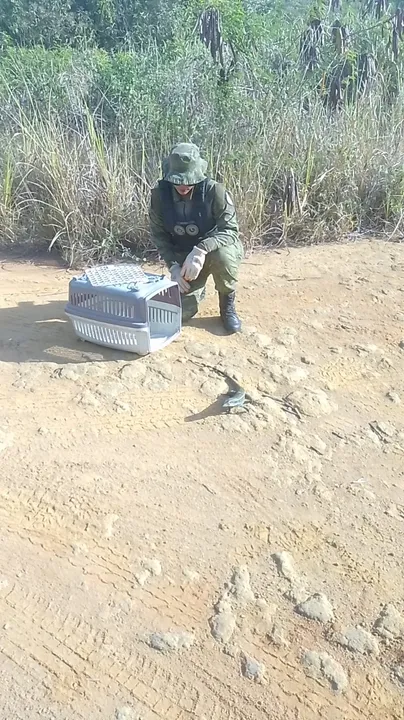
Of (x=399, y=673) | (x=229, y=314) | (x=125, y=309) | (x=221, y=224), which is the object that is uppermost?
(x=221, y=224)

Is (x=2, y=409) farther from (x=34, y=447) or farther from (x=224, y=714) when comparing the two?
(x=224, y=714)

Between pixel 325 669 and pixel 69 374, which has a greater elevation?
pixel 69 374

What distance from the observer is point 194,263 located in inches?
136

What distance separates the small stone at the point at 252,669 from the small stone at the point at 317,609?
0.78 ft

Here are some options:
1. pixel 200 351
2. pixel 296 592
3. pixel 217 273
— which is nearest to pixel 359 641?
pixel 296 592

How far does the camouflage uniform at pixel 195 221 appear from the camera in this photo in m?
3.44

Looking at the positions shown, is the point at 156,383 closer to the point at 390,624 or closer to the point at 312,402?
the point at 312,402

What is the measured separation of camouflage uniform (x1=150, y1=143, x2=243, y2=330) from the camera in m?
3.44

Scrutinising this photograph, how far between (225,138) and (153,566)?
4.00 meters

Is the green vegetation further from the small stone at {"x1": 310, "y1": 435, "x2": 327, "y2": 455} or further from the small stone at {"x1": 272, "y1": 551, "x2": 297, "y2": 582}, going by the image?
the small stone at {"x1": 272, "y1": 551, "x2": 297, "y2": 582}

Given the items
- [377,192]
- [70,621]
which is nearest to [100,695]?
[70,621]

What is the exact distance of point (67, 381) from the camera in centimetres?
326

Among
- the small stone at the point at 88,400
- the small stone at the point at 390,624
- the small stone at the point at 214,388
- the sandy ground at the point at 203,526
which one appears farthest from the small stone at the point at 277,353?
the small stone at the point at 390,624

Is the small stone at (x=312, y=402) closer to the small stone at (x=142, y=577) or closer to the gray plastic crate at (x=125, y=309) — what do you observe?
the gray plastic crate at (x=125, y=309)
